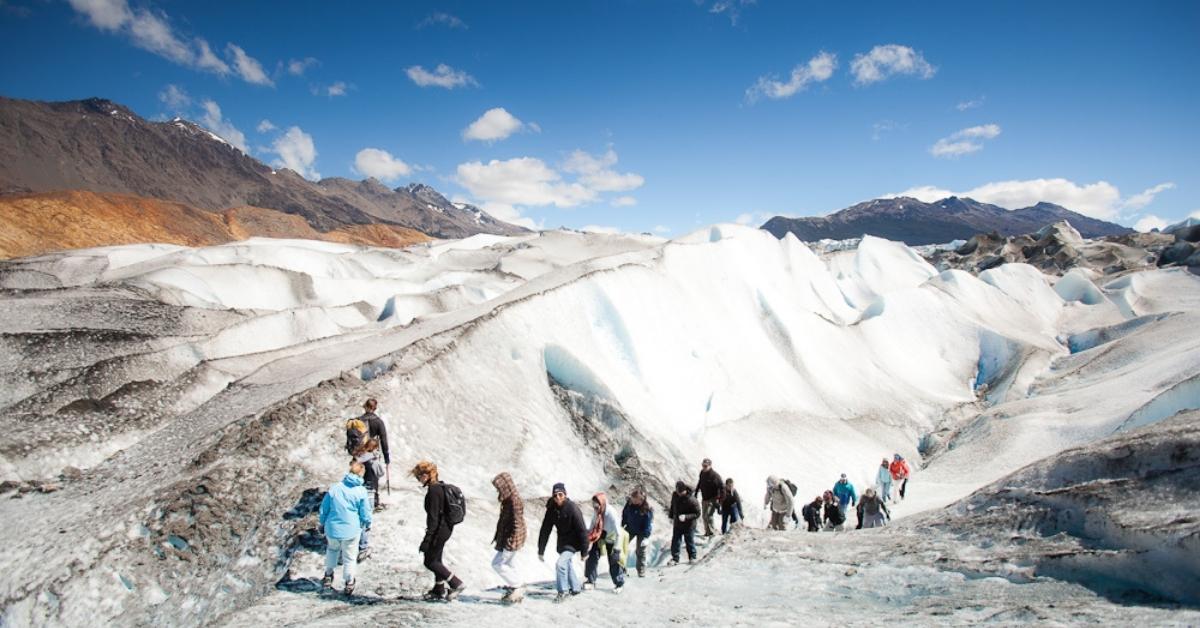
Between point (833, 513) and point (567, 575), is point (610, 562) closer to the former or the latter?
point (567, 575)

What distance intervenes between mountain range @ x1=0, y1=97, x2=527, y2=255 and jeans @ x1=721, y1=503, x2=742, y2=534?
428 ft

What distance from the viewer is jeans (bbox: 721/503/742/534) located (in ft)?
43.0

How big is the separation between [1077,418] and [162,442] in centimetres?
2896

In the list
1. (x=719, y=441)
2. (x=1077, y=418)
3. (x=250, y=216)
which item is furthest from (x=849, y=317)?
(x=250, y=216)

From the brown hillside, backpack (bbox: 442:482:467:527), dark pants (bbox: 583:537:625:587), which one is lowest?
dark pants (bbox: 583:537:625:587)

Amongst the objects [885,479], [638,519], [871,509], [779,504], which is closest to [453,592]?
[638,519]

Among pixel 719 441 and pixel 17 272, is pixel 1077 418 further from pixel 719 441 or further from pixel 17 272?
pixel 17 272

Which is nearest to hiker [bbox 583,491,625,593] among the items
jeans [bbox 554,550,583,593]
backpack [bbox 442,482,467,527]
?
jeans [bbox 554,550,583,593]

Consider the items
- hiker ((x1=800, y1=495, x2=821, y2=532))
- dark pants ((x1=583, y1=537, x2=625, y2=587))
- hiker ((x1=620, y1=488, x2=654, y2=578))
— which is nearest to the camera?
dark pants ((x1=583, y1=537, x2=625, y2=587))

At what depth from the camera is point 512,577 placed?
27.2 feet

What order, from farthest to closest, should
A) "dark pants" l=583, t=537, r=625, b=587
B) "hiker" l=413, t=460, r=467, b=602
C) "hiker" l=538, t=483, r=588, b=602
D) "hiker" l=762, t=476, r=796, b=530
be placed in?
"hiker" l=762, t=476, r=796, b=530 → "dark pants" l=583, t=537, r=625, b=587 → "hiker" l=538, t=483, r=588, b=602 → "hiker" l=413, t=460, r=467, b=602

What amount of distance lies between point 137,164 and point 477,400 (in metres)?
190

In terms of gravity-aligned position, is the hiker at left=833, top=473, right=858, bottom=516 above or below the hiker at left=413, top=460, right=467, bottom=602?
below

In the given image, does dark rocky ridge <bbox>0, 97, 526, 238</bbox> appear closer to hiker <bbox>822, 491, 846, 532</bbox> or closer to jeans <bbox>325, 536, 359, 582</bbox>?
jeans <bbox>325, 536, 359, 582</bbox>
